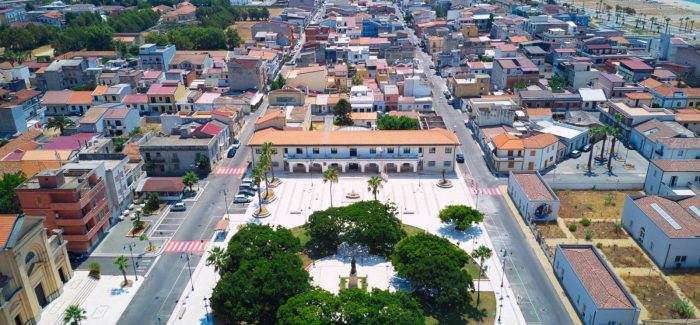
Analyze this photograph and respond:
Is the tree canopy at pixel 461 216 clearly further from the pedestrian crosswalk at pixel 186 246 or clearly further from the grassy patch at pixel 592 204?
the pedestrian crosswalk at pixel 186 246

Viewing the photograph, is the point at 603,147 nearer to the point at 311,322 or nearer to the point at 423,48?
the point at 311,322

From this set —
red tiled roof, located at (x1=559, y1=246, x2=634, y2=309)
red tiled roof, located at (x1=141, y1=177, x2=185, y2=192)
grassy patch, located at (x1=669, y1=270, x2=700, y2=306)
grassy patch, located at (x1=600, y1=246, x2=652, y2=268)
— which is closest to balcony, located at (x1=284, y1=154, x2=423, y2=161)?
red tiled roof, located at (x1=141, y1=177, x2=185, y2=192)

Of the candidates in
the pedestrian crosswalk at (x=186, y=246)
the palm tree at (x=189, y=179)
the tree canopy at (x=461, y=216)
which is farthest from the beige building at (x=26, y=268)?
the tree canopy at (x=461, y=216)

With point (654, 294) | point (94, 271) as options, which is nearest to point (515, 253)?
point (654, 294)

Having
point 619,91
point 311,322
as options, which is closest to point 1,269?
point 311,322

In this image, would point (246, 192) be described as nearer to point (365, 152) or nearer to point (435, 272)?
point (365, 152)

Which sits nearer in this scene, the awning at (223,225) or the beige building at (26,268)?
the beige building at (26,268)
